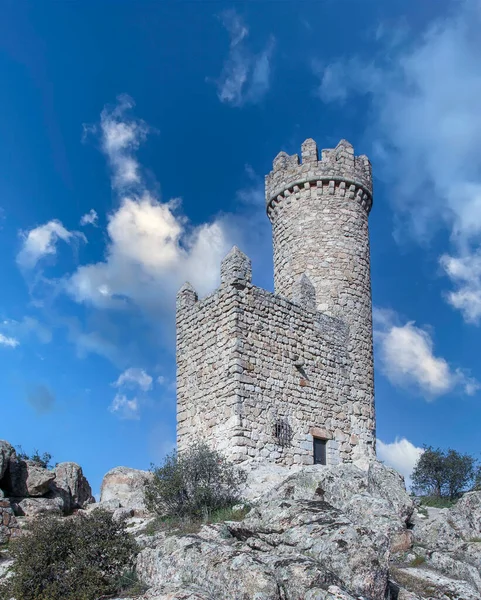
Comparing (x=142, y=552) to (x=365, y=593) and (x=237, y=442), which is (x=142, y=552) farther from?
(x=237, y=442)

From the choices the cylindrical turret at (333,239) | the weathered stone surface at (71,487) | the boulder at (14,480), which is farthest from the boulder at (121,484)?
the cylindrical turret at (333,239)

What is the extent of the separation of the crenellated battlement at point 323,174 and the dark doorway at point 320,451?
8087mm

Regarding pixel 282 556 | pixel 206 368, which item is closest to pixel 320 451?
pixel 206 368

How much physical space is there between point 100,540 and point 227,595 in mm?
2728

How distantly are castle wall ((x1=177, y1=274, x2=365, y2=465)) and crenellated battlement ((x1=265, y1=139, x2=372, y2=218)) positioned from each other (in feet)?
15.3

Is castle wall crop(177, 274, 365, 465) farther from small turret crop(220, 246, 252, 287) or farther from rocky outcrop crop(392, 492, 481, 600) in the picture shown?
rocky outcrop crop(392, 492, 481, 600)

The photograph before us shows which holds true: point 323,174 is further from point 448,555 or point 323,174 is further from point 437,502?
point 448,555

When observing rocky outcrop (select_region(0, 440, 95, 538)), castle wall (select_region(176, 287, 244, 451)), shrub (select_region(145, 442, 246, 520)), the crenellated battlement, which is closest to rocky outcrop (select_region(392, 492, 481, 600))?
shrub (select_region(145, 442, 246, 520))

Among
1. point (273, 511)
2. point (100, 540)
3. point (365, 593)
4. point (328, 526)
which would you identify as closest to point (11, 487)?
point (100, 540)

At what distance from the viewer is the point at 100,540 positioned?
9.97 meters

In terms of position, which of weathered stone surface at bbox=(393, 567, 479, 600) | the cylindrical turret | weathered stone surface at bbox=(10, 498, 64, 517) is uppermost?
the cylindrical turret

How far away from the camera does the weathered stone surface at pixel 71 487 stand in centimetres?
1655

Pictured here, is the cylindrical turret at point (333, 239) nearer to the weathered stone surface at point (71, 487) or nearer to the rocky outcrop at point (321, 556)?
the rocky outcrop at point (321, 556)

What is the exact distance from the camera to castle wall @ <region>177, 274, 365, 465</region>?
16516 mm
